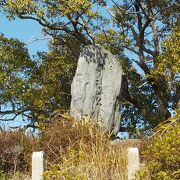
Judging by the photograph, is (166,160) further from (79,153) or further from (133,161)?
(79,153)

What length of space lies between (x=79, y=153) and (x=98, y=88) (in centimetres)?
502

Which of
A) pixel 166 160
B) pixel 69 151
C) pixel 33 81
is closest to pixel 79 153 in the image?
pixel 69 151

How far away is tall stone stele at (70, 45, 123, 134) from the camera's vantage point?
1195 centimetres

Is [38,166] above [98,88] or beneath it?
beneath

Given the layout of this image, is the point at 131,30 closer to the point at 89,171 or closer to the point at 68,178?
the point at 89,171

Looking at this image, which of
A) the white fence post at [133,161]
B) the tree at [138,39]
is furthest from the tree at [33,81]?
the white fence post at [133,161]

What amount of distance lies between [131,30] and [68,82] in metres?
2.54

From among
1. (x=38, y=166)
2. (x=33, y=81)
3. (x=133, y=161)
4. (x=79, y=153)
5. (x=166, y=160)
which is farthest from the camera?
(x=33, y=81)

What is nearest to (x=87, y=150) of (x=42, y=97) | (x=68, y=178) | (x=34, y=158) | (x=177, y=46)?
(x=34, y=158)

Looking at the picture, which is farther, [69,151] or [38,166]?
[69,151]

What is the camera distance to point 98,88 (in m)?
12.3

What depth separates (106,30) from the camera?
51.7ft

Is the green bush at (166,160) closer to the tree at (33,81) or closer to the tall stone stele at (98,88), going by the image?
the tall stone stele at (98,88)

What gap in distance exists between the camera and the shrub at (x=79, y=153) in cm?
670
